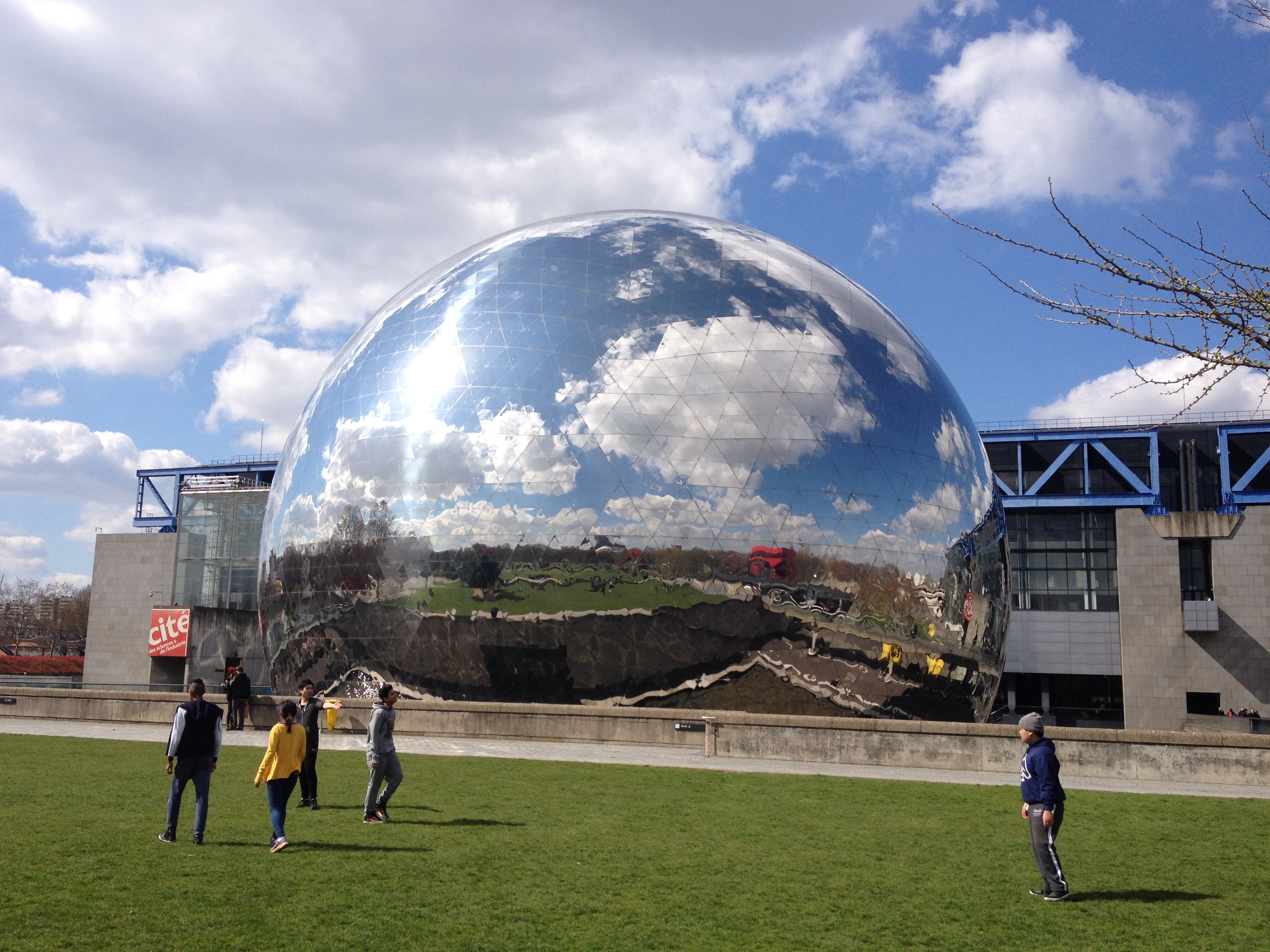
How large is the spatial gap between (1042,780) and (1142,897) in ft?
4.37

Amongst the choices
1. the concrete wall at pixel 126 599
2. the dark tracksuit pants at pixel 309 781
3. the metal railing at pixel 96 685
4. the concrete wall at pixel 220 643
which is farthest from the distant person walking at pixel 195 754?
the concrete wall at pixel 126 599

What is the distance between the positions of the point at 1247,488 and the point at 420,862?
190ft

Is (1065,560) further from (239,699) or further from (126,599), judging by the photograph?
(126,599)

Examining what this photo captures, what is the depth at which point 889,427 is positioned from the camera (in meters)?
19.6

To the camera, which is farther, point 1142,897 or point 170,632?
point 170,632

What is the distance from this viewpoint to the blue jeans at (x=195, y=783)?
1009 cm

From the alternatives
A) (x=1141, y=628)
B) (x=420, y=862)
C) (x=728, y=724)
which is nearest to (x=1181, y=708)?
(x=1141, y=628)

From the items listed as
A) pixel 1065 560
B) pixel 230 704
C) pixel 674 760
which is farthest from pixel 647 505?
pixel 1065 560

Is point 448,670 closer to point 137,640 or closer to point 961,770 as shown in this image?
point 961,770

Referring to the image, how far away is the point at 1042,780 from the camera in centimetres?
910

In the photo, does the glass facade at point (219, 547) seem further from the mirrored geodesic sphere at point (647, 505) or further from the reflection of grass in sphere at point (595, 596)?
the reflection of grass in sphere at point (595, 596)

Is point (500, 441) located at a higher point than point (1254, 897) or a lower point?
higher

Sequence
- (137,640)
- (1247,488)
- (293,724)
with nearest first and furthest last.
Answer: (293,724)
(137,640)
(1247,488)

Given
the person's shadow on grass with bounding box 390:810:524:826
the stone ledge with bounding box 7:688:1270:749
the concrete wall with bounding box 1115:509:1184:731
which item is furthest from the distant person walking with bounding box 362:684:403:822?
the concrete wall with bounding box 1115:509:1184:731
